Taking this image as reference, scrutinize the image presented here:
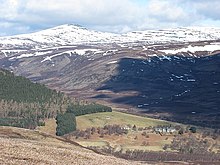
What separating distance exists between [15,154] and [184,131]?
14363 cm

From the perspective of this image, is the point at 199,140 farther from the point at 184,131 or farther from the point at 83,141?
the point at 83,141

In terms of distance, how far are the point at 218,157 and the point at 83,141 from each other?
45.8m

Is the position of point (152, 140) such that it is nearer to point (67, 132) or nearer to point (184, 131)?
point (184, 131)

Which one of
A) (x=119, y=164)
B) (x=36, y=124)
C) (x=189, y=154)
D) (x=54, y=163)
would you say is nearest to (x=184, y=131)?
(x=189, y=154)

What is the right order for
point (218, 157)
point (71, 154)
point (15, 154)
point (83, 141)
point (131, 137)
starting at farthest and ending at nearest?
point (131, 137) → point (83, 141) → point (218, 157) → point (71, 154) → point (15, 154)

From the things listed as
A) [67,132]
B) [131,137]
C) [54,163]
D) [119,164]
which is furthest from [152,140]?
[54,163]

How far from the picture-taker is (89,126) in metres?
200

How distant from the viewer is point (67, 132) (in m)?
185

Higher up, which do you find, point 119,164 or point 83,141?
point 119,164

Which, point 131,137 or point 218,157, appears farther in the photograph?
point 131,137

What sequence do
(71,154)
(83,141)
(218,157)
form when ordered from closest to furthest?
1. (71,154)
2. (218,157)
3. (83,141)

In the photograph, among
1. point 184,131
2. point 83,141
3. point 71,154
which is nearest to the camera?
point 71,154

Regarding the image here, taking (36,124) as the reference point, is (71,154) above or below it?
above

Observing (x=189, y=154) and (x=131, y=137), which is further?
(x=131, y=137)
